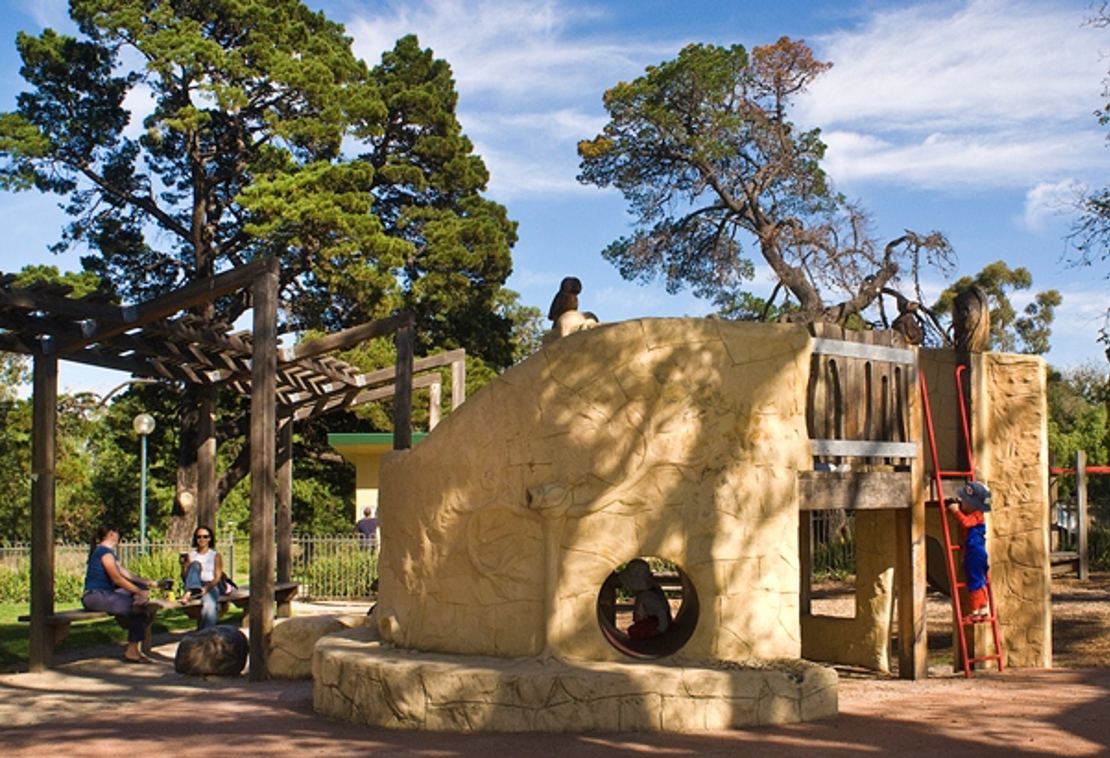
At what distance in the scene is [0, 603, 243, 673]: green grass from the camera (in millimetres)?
12305

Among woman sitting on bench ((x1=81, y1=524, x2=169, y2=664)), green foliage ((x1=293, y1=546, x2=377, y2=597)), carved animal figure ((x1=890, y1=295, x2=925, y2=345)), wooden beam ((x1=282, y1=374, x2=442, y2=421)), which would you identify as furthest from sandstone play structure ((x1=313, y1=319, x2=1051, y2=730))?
green foliage ((x1=293, y1=546, x2=377, y2=597))

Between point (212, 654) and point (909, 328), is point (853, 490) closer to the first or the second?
point (909, 328)

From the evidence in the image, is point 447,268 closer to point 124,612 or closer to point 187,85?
point 187,85

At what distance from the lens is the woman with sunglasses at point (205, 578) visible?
1245 cm

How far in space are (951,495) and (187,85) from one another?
19567 millimetres

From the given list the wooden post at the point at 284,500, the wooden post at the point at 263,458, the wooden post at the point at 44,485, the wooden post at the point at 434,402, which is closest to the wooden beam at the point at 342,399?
the wooden post at the point at 434,402

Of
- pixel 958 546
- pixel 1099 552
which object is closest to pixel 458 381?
pixel 958 546

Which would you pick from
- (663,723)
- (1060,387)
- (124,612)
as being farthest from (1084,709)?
(1060,387)

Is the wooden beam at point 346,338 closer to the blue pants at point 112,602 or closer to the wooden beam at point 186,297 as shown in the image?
the wooden beam at point 186,297

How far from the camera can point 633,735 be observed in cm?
744

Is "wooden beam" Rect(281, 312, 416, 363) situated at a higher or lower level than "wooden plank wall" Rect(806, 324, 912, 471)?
higher

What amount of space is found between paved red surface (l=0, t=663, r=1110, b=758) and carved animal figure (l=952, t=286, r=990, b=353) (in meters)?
3.20

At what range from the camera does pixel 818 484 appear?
29.3 ft

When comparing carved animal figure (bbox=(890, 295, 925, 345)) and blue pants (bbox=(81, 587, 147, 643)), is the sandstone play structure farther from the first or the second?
blue pants (bbox=(81, 587, 147, 643))
